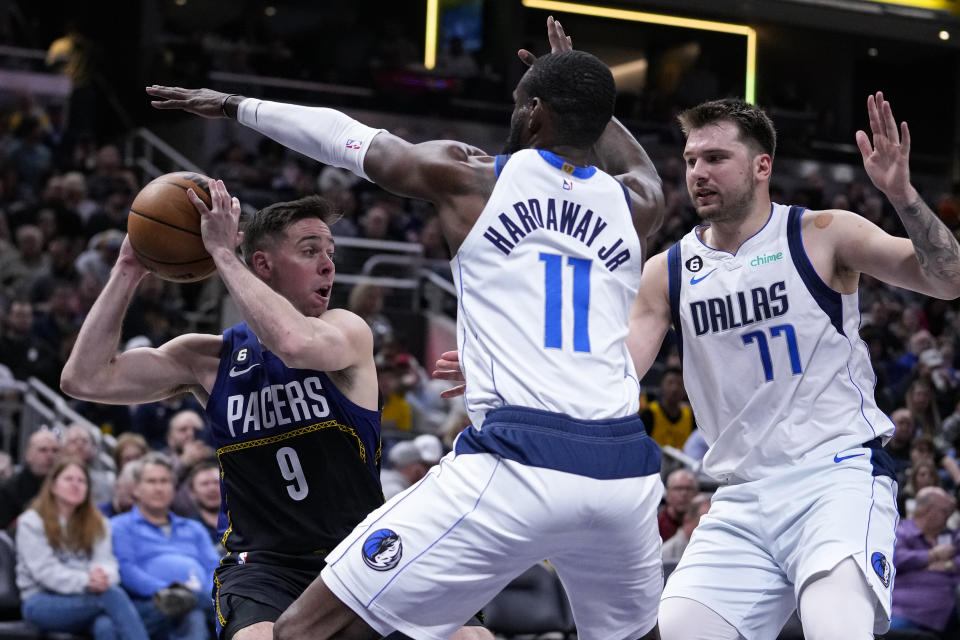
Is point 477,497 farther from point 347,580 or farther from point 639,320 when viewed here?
point 639,320

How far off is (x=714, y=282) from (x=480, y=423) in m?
1.55

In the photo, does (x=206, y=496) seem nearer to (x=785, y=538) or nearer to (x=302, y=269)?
(x=302, y=269)

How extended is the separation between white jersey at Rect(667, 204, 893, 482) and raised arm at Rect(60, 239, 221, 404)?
1810 millimetres

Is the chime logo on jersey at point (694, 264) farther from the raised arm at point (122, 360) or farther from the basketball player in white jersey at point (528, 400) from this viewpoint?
the raised arm at point (122, 360)

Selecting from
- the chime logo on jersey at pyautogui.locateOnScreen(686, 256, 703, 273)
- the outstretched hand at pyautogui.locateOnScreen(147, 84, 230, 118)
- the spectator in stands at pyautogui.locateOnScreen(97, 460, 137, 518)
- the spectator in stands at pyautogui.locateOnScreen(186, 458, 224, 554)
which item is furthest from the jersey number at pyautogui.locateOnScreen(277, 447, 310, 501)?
the spectator in stands at pyautogui.locateOnScreen(186, 458, 224, 554)

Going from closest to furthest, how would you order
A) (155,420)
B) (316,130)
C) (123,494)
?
(316,130) → (123,494) → (155,420)

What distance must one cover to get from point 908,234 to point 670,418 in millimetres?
7629

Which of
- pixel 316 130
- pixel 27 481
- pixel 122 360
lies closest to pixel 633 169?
pixel 316 130

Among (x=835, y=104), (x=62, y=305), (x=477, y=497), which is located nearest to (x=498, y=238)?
(x=477, y=497)

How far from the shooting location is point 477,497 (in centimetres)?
339

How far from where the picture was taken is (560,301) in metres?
3.55

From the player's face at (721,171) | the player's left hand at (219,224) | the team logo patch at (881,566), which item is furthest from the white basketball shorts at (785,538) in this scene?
the player's left hand at (219,224)

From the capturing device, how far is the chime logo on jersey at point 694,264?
4875 mm

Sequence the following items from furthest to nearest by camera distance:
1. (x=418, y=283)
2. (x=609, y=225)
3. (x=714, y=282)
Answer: (x=418, y=283)
(x=714, y=282)
(x=609, y=225)
